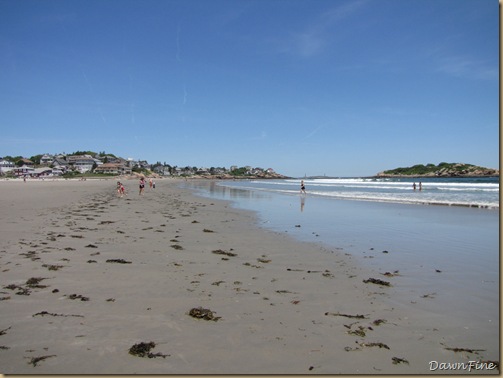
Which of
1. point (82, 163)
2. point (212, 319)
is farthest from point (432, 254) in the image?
point (82, 163)

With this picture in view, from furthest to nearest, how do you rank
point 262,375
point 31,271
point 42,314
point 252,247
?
point 252,247 → point 31,271 → point 42,314 → point 262,375

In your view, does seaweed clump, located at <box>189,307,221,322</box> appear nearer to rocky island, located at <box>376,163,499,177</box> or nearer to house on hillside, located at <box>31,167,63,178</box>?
house on hillside, located at <box>31,167,63,178</box>

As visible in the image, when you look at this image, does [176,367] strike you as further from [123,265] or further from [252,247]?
[252,247]

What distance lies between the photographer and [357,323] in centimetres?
448

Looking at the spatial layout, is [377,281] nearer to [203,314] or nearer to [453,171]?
[203,314]

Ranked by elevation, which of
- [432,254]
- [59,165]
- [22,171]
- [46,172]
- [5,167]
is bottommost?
[432,254]

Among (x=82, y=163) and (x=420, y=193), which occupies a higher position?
(x=82, y=163)

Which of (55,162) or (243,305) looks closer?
(243,305)

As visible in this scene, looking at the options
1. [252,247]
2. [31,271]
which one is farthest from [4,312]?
[252,247]

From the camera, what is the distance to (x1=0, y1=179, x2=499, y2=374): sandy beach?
3447 millimetres

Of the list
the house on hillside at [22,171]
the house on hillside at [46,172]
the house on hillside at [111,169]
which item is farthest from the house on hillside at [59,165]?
the house on hillside at [22,171]

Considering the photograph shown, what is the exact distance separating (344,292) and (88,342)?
4098mm

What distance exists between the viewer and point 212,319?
4.46 meters

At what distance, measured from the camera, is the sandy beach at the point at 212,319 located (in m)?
3.45
